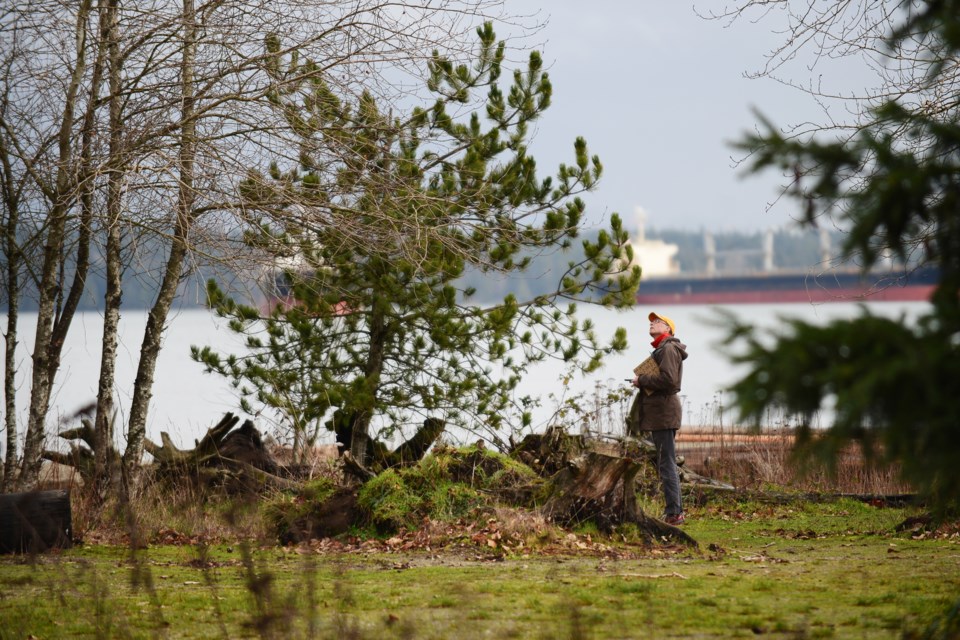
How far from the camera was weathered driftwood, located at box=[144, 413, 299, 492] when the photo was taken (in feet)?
40.7

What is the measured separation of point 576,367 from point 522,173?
277 cm

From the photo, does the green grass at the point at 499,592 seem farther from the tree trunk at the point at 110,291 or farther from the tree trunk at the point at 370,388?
the tree trunk at the point at 370,388

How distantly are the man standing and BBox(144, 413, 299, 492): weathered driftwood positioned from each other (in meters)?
4.44

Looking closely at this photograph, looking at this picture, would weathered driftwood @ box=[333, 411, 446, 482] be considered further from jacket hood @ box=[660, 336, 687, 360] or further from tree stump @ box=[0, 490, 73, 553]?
jacket hood @ box=[660, 336, 687, 360]

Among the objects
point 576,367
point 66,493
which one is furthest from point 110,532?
point 576,367

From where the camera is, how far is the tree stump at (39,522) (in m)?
8.40

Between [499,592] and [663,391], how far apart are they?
4075 mm

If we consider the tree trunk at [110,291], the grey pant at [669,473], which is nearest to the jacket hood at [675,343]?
the grey pant at [669,473]

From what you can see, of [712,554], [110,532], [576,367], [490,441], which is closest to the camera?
[712,554]

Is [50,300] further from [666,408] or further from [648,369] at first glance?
[666,408]

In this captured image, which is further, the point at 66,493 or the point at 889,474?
the point at 889,474

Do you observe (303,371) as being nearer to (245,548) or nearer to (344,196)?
(344,196)

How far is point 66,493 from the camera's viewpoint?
8695mm

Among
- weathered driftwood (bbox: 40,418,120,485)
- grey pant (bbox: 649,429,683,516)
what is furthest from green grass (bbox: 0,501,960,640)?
weathered driftwood (bbox: 40,418,120,485)
